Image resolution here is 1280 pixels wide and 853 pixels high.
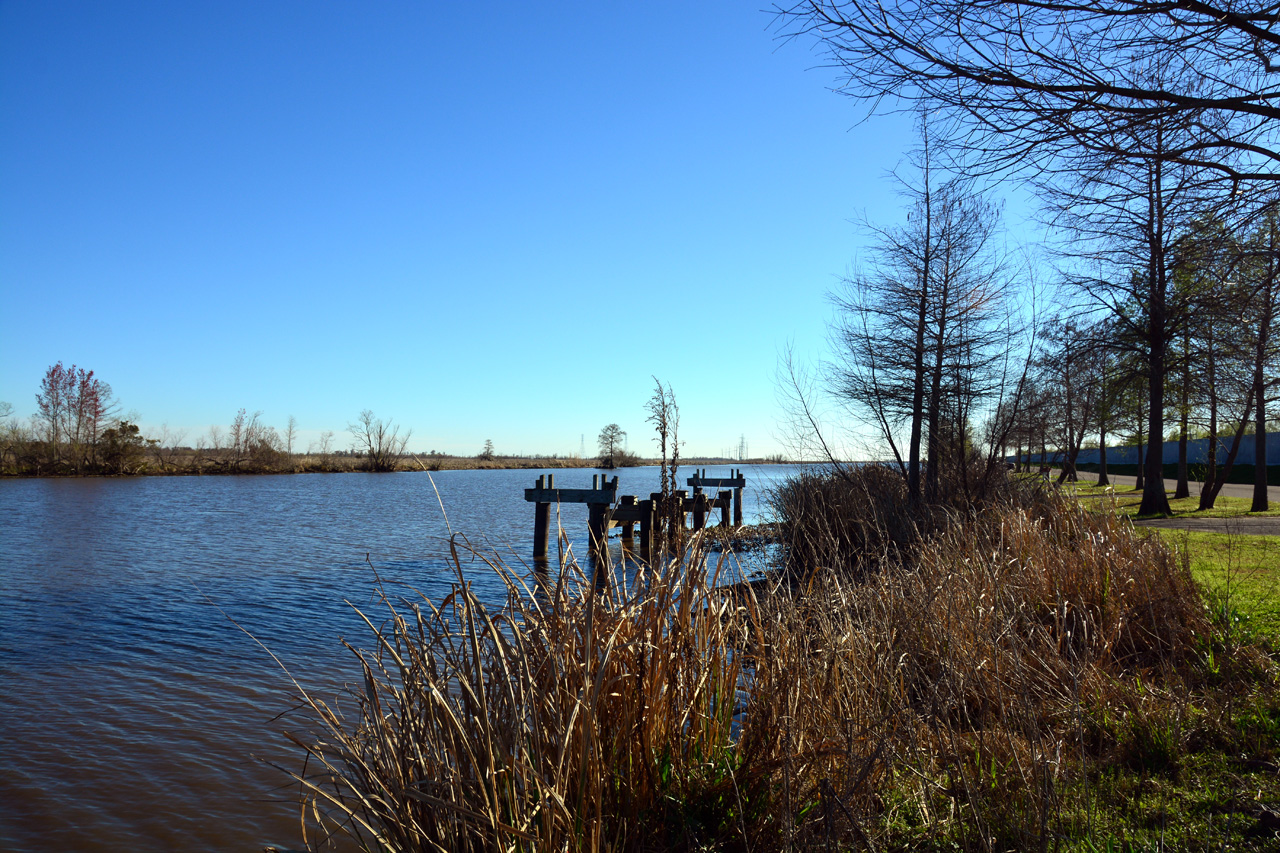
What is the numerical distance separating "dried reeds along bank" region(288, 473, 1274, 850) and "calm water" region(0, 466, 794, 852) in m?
0.65

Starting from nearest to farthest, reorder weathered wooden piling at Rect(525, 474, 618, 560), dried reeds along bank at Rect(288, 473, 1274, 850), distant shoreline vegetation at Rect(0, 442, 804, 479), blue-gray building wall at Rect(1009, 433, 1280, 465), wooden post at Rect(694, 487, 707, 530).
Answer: dried reeds along bank at Rect(288, 473, 1274, 850) → wooden post at Rect(694, 487, 707, 530) → weathered wooden piling at Rect(525, 474, 618, 560) → blue-gray building wall at Rect(1009, 433, 1280, 465) → distant shoreline vegetation at Rect(0, 442, 804, 479)

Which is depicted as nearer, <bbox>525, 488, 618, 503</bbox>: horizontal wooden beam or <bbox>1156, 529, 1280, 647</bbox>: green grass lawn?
<bbox>1156, 529, 1280, 647</bbox>: green grass lawn

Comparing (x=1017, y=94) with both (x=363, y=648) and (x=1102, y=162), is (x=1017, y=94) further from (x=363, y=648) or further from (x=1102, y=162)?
(x=363, y=648)

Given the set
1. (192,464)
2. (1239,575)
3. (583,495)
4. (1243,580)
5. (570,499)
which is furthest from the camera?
(192,464)

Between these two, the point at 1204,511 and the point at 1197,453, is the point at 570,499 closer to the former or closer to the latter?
the point at 1204,511

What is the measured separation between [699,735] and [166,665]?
7.11 meters

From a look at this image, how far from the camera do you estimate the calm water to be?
4.52m

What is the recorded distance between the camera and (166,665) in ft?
24.8

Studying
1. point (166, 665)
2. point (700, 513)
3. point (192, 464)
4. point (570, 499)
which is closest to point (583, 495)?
point (570, 499)

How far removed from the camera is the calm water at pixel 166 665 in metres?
4.52

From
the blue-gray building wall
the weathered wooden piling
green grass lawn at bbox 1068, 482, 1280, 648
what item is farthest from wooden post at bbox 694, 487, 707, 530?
the blue-gray building wall

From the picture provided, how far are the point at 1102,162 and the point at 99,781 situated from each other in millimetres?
7110

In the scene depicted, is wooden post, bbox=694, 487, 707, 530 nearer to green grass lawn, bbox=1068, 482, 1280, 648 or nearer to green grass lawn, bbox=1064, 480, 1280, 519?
green grass lawn, bbox=1068, 482, 1280, 648

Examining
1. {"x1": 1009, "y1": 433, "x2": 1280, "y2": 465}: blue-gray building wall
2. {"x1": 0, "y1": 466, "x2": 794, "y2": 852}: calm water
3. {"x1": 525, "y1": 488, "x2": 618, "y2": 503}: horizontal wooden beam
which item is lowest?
{"x1": 0, "y1": 466, "x2": 794, "y2": 852}: calm water
